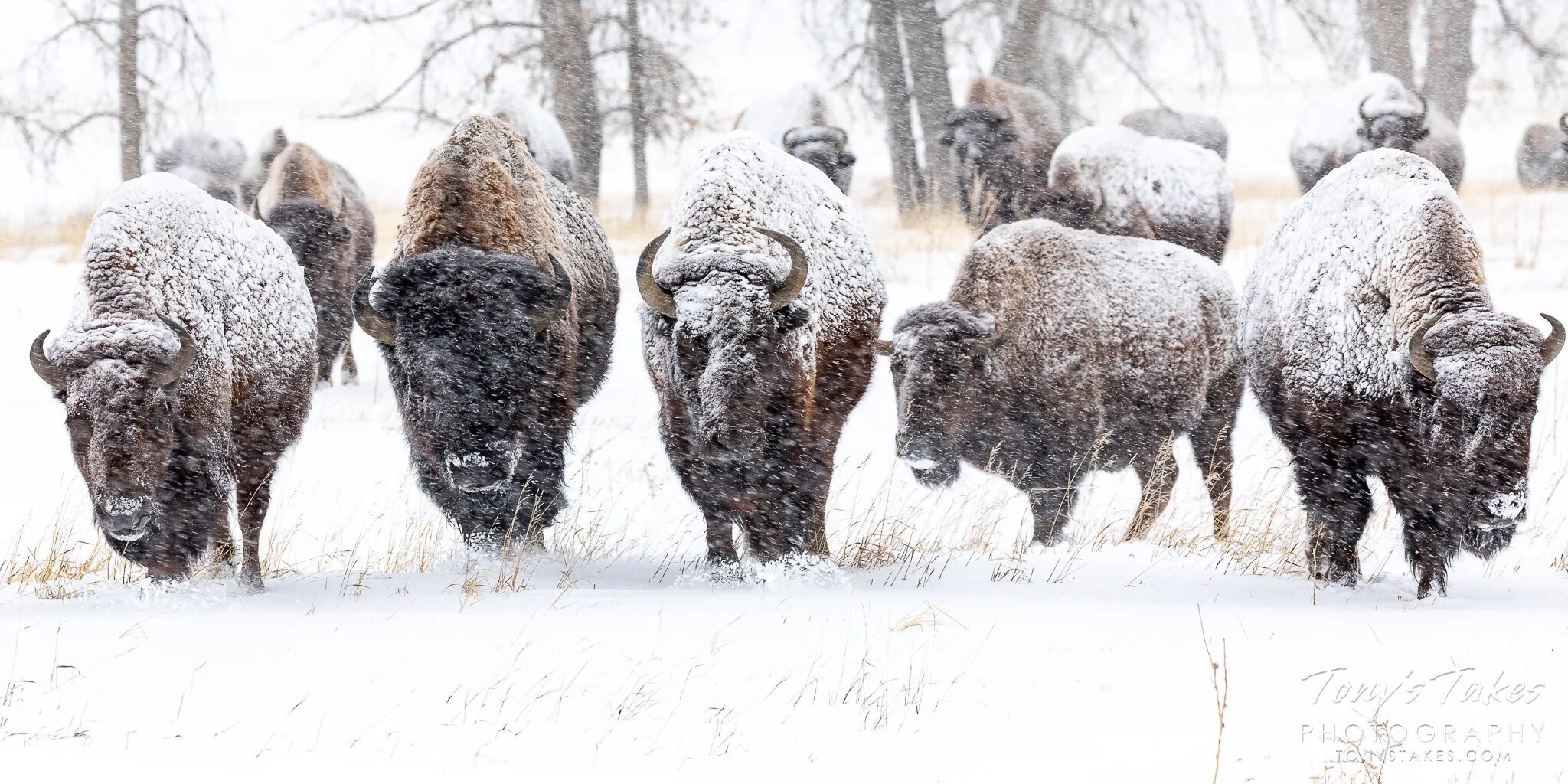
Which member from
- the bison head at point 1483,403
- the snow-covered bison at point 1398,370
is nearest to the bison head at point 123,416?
the snow-covered bison at point 1398,370

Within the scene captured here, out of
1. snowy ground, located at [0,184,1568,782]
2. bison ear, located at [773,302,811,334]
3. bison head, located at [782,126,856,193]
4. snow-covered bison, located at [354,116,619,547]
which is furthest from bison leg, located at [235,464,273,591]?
bison head, located at [782,126,856,193]

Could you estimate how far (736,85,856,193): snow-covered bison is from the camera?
1518 centimetres

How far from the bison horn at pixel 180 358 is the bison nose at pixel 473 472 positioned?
1.02m

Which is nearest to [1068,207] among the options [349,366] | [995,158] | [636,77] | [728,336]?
[995,158]

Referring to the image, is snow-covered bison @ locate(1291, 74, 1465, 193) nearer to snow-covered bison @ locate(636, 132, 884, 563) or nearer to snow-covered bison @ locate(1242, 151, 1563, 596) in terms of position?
snow-covered bison @ locate(1242, 151, 1563, 596)

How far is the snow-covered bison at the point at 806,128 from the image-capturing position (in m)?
15.2

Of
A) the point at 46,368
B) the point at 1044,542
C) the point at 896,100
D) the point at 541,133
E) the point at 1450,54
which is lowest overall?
the point at 1044,542

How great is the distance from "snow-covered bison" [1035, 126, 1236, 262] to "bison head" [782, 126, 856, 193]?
282 centimetres

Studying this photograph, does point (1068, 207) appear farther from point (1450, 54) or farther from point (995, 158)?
point (1450, 54)

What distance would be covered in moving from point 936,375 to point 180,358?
147 inches

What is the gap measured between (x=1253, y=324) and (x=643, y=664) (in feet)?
12.6

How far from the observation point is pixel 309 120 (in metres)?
49.3

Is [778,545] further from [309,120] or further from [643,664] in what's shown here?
[309,120]

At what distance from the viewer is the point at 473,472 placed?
18.2ft
